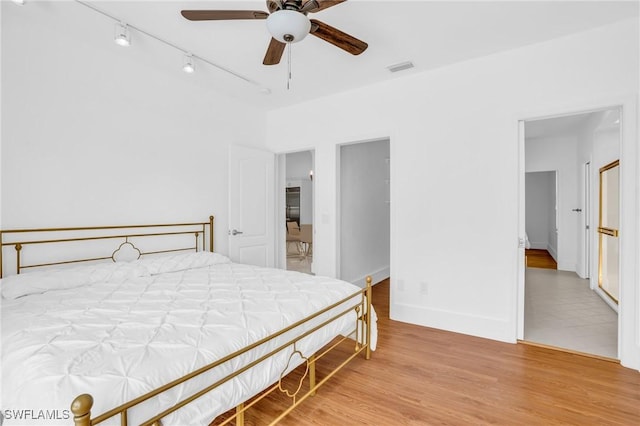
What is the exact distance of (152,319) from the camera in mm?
1687

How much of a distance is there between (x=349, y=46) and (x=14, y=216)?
2.92 meters

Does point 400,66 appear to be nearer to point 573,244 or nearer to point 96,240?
point 96,240

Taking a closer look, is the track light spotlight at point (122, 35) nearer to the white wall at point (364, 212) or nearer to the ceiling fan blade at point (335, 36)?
the ceiling fan blade at point (335, 36)

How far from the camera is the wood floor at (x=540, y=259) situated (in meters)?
6.70

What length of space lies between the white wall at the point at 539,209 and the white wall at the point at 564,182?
9.52ft

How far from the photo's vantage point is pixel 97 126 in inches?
115

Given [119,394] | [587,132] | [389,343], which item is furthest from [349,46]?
[587,132]

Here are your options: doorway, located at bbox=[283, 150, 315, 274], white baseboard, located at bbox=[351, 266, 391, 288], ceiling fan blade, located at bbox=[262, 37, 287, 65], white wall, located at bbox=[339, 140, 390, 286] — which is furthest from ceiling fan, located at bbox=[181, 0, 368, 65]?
doorway, located at bbox=[283, 150, 315, 274]

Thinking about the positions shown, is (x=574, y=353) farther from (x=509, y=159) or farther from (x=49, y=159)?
(x=49, y=159)

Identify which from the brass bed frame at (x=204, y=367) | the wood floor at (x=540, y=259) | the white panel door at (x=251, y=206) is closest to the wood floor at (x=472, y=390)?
the brass bed frame at (x=204, y=367)

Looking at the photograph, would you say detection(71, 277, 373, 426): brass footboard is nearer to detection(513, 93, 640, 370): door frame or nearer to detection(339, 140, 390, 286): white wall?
detection(339, 140, 390, 286): white wall

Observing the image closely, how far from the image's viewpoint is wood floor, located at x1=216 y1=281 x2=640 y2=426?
1902 millimetres

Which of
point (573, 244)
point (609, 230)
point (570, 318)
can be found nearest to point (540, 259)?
point (573, 244)

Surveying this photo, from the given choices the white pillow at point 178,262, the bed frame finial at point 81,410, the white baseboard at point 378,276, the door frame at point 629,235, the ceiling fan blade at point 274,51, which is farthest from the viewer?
the white baseboard at point 378,276
